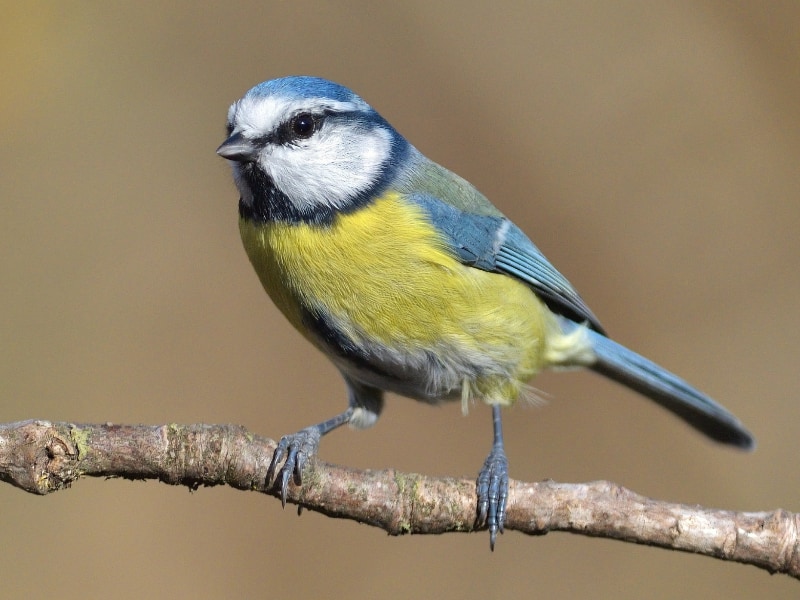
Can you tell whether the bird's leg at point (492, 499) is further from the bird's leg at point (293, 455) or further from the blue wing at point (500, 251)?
the blue wing at point (500, 251)

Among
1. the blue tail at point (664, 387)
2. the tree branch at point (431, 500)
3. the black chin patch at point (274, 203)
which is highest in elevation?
the black chin patch at point (274, 203)

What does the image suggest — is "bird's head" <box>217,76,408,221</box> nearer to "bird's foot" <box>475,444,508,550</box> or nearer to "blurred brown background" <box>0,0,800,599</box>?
"bird's foot" <box>475,444,508,550</box>

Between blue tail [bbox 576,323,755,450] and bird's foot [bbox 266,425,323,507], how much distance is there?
1182mm

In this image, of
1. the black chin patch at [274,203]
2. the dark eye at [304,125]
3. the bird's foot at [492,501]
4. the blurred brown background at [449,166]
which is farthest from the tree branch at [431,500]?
the blurred brown background at [449,166]

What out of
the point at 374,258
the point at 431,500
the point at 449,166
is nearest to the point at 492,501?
the point at 431,500

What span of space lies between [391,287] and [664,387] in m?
1.25

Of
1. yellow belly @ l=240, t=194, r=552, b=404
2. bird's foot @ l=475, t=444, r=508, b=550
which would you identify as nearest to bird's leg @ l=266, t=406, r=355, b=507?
yellow belly @ l=240, t=194, r=552, b=404

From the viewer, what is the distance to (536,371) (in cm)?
259

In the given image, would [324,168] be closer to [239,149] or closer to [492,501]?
[239,149]

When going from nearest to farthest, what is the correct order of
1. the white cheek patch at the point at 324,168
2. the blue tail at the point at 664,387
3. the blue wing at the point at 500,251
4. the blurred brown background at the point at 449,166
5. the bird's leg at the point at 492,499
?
the bird's leg at the point at 492,499
the white cheek patch at the point at 324,168
the blue wing at the point at 500,251
the blue tail at the point at 664,387
the blurred brown background at the point at 449,166

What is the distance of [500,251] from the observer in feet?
7.93

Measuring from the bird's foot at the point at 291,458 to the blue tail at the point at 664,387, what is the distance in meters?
1.18

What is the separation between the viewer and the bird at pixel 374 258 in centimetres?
210

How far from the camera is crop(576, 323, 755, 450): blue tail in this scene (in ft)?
9.32
